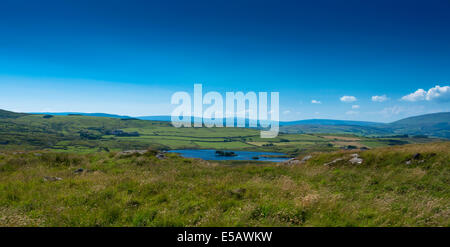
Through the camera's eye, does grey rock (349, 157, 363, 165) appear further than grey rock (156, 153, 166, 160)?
No

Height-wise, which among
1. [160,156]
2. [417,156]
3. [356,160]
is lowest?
[160,156]

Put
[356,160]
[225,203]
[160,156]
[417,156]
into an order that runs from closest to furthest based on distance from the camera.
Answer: [225,203], [417,156], [356,160], [160,156]

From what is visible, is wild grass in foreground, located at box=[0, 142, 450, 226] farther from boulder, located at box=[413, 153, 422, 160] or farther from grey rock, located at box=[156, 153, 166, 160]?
grey rock, located at box=[156, 153, 166, 160]

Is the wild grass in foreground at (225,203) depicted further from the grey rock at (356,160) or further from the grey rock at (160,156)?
the grey rock at (160,156)

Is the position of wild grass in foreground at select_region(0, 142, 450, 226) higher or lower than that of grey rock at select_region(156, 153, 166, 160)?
higher

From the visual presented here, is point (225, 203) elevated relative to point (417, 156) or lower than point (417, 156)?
lower

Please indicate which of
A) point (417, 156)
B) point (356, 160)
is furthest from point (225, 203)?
point (417, 156)

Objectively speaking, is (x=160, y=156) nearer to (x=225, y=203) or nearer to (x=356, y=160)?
(x=225, y=203)

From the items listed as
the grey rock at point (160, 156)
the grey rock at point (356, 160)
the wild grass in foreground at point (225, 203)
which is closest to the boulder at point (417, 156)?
the wild grass in foreground at point (225, 203)

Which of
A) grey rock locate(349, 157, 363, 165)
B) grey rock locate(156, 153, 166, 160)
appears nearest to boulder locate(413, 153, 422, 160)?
grey rock locate(349, 157, 363, 165)

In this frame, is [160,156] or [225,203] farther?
[160,156]
